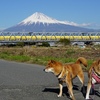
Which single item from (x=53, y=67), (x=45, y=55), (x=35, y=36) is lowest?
(x=35, y=36)

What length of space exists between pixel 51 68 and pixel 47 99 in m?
1.04

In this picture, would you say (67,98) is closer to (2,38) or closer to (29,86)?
(29,86)

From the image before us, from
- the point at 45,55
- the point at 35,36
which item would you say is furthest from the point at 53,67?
the point at 35,36

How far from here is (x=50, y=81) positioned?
13.0 m

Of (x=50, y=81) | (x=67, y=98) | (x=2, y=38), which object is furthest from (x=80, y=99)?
(x=2, y=38)

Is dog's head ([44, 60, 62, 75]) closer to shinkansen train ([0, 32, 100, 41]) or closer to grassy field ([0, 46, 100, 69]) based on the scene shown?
grassy field ([0, 46, 100, 69])

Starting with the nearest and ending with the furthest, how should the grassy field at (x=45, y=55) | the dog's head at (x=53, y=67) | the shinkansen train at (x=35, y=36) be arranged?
1. the dog's head at (x=53, y=67)
2. the grassy field at (x=45, y=55)
3. the shinkansen train at (x=35, y=36)

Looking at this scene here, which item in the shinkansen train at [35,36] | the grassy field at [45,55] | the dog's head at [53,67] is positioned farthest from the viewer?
the shinkansen train at [35,36]

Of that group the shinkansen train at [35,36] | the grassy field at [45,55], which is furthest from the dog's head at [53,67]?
the shinkansen train at [35,36]

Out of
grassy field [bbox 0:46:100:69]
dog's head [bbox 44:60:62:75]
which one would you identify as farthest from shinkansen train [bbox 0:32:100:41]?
dog's head [bbox 44:60:62:75]

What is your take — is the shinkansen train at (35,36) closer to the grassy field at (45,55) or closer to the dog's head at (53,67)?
the grassy field at (45,55)

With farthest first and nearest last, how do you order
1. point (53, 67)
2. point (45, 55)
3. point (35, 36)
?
→ point (35, 36) < point (45, 55) < point (53, 67)

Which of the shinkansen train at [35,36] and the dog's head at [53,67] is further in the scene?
the shinkansen train at [35,36]

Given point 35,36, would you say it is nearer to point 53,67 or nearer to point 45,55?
point 45,55
